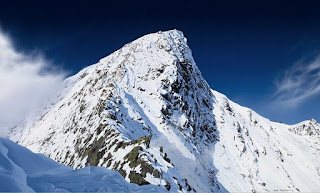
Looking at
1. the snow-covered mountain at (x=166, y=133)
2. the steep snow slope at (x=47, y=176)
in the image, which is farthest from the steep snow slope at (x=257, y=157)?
the steep snow slope at (x=47, y=176)

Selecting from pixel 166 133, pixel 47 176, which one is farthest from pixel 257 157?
pixel 47 176

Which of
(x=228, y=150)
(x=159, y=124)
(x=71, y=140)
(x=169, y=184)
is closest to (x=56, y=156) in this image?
(x=71, y=140)

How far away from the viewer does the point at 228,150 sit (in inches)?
4026

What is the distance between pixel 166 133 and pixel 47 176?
6502cm

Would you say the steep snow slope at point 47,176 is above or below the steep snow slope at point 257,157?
below

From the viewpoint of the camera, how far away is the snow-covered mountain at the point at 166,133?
41.2 m

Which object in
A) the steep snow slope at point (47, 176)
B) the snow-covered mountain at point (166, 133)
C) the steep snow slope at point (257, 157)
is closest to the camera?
the steep snow slope at point (47, 176)

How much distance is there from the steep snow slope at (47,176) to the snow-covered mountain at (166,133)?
1900cm

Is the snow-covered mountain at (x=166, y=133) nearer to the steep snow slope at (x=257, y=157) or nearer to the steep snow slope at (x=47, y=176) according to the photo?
the steep snow slope at (x=257, y=157)

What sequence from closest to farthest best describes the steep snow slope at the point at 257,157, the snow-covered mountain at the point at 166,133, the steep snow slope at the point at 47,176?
the steep snow slope at the point at 47,176 → the snow-covered mountain at the point at 166,133 → the steep snow slope at the point at 257,157

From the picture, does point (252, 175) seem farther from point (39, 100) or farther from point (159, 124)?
point (39, 100)

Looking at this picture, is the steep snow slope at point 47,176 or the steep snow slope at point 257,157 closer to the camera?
the steep snow slope at point 47,176

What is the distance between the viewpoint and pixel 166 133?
75.4 meters

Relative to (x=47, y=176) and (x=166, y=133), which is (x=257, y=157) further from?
(x=47, y=176)
